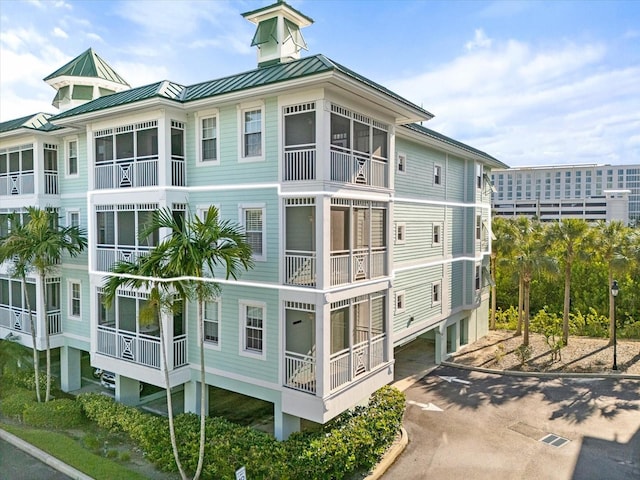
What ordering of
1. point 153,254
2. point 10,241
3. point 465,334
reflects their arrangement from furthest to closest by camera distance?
point 465,334
point 10,241
point 153,254

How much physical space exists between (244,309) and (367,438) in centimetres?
441

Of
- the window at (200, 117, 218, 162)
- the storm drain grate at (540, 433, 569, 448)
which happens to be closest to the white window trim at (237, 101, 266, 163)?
the window at (200, 117, 218, 162)

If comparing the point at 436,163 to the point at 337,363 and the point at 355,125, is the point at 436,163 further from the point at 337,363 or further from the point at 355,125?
the point at 337,363

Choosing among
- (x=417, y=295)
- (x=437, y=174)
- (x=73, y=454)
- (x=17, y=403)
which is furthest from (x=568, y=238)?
(x=17, y=403)

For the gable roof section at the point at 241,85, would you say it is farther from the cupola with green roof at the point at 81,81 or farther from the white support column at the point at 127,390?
the white support column at the point at 127,390

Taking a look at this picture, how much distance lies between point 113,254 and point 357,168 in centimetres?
750

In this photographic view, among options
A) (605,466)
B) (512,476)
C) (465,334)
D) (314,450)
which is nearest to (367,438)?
(314,450)

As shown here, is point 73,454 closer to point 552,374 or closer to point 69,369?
point 69,369

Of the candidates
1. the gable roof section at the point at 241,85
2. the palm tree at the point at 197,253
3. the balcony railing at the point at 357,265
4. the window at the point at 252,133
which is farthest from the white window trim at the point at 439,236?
the palm tree at the point at 197,253

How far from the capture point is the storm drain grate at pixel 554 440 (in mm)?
12550

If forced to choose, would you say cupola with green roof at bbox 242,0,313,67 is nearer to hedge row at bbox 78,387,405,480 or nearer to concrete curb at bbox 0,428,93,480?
hedge row at bbox 78,387,405,480

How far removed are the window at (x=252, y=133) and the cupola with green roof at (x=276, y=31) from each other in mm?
2866

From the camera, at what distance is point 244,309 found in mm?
12133

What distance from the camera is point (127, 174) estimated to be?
43.3 feet
